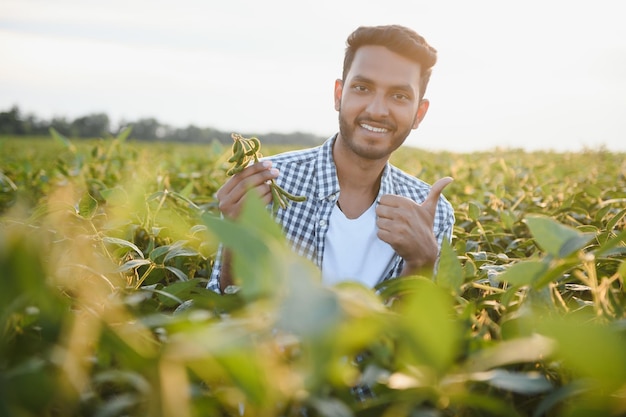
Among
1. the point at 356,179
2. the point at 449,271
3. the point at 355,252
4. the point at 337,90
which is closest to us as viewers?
the point at 449,271

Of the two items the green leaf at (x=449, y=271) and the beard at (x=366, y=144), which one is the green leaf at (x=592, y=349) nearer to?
the green leaf at (x=449, y=271)

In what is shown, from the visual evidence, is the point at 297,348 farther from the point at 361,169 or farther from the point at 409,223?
the point at 361,169

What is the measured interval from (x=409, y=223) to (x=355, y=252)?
1.35 ft

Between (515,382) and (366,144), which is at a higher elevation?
(366,144)

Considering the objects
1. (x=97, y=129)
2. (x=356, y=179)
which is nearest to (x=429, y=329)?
(x=356, y=179)

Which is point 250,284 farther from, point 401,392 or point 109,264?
point 109,264

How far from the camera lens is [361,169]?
2.11 metres

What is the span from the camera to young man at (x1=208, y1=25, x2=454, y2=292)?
1912mm

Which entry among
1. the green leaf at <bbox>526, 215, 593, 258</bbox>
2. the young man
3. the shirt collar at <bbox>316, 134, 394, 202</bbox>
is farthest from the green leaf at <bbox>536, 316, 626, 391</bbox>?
the shirt collar at <bbox>316, 134, 394, 202</bbox>

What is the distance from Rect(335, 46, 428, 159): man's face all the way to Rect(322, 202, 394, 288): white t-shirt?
0.89 feet

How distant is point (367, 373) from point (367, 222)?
1.42 meters

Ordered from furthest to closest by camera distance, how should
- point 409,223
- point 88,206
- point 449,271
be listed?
point 409,223 < point 88,206 < point 449,271

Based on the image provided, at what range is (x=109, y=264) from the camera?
3.84ft

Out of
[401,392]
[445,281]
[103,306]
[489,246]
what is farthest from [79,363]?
[489,246]
